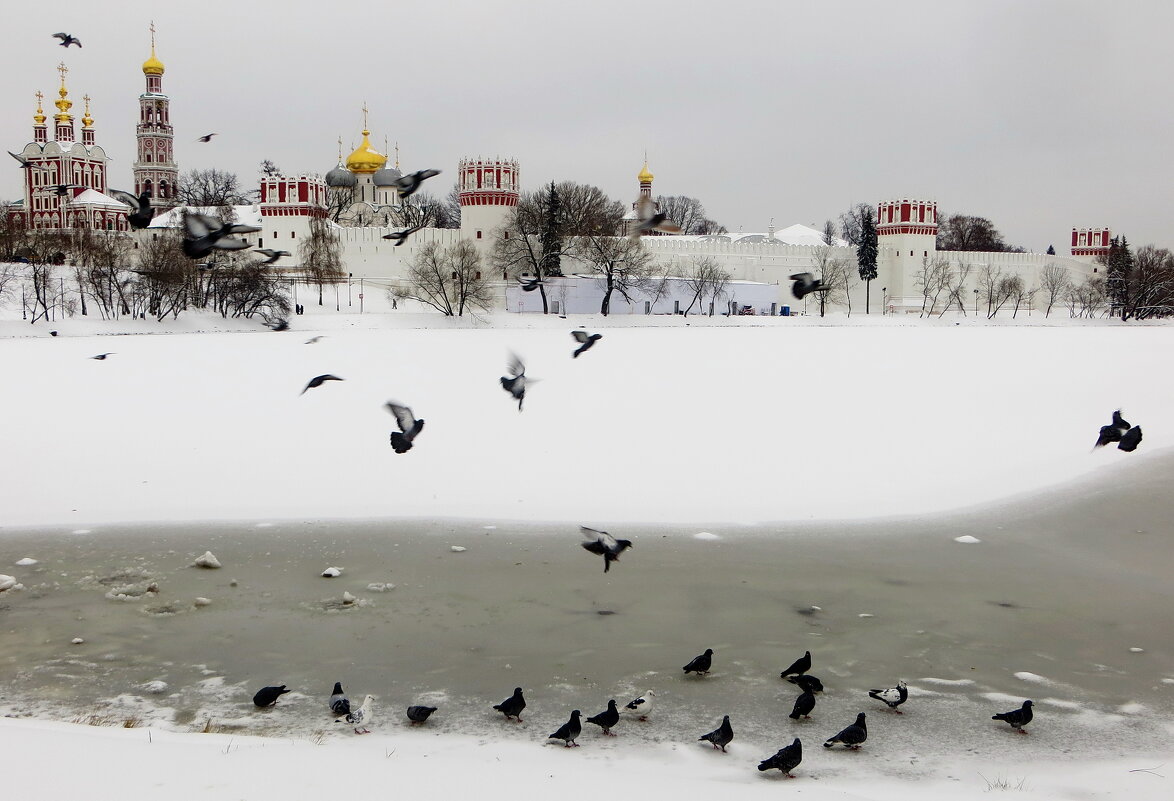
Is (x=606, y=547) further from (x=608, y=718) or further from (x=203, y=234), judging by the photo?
(x=203, y=234)

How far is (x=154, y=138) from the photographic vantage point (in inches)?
3529

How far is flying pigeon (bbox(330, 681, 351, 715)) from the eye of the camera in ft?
25.5

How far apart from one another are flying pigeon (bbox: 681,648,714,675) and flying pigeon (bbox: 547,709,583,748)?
1680 millimetres

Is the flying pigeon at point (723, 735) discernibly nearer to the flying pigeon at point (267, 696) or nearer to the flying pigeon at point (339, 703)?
the flying pigeon at point (339, 703)

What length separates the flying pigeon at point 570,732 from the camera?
734 cm

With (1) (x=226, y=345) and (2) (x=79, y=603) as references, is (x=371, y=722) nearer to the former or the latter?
(2) (x=79, y=603)

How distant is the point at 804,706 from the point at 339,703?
10.9 ft

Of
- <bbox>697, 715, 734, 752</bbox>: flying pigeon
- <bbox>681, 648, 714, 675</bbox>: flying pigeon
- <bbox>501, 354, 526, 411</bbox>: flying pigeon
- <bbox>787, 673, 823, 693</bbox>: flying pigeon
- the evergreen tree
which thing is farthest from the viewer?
the evergreen tree

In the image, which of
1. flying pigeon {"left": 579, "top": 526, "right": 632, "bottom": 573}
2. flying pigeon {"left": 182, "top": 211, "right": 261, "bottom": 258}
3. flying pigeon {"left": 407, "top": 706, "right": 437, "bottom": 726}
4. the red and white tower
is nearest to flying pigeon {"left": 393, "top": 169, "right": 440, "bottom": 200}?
flying pigeon {"left": 182, "top": 211, "right": 261, "bottom": 258}

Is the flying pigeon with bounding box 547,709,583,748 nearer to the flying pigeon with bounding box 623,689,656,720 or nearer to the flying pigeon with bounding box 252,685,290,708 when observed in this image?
the flying pigeon with bounding box 623,689,656,720

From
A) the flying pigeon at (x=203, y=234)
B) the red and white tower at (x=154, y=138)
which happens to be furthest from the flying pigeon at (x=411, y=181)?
the red and white tower at (x=154, y=138)

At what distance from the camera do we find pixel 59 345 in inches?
1079

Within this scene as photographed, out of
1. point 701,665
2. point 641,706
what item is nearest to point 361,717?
point 641,706

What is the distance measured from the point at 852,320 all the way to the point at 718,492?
45405mm
